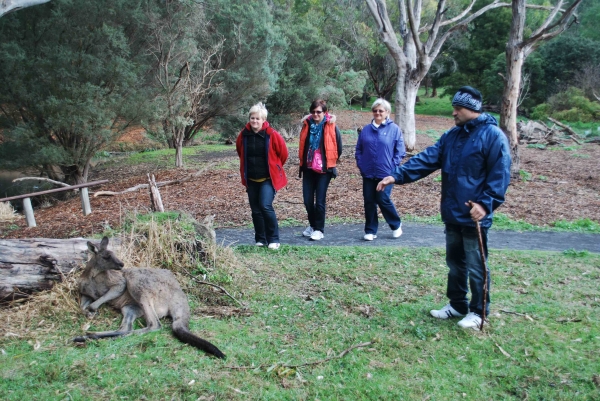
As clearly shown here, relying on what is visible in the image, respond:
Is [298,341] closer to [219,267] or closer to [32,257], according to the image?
[219,267]

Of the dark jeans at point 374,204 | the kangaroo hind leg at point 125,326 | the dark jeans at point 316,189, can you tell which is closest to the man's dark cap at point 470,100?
the dark jeans at point 374,204

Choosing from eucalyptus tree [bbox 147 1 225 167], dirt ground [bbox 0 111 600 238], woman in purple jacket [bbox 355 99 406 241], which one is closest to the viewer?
woman in purple jacket [bbox 355 99 406 241]

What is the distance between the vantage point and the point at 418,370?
381 centimetres

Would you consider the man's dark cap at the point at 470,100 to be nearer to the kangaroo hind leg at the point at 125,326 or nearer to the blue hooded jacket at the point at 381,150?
the blue hooded jacket at the point at 381,150

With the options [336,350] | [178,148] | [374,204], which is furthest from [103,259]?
[178,148]

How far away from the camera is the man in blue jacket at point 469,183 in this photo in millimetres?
4090

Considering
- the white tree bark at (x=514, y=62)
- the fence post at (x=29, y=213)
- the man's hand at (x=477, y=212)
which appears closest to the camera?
the man's hand at (x=477, y=212)

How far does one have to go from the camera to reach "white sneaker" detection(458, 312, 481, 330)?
14.7 feet

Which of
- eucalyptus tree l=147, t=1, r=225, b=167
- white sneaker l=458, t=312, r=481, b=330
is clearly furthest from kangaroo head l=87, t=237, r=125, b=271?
eucalyptus tree l=147, t=1, r=225, b=167

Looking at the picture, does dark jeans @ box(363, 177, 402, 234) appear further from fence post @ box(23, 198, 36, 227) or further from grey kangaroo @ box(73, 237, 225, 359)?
fence post @ box(23, 198, 36, 227)

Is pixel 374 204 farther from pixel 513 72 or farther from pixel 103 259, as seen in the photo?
pixel 513 72

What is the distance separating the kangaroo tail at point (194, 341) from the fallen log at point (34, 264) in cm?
158

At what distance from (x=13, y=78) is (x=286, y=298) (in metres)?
12.0

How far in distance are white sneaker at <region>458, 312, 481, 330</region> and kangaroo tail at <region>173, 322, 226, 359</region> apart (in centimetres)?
222
